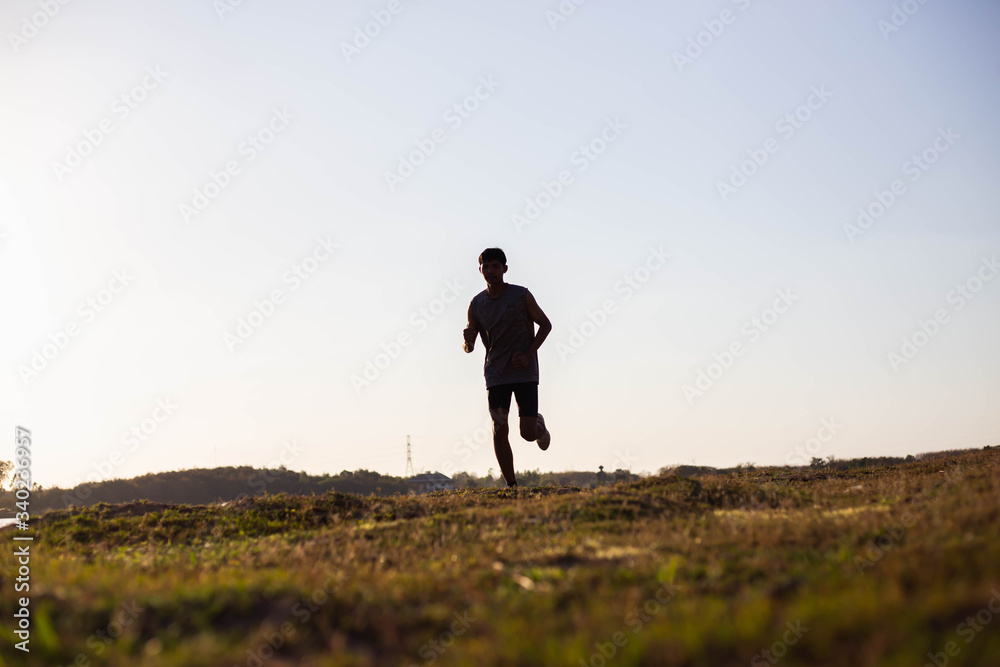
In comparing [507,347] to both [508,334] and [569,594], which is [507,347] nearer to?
[508,334]

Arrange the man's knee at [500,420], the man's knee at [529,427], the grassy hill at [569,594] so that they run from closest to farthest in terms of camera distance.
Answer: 1. the grassy hill at [569,594]
2. the man's knee at [500,420]
3. the man's knee at [529,427]

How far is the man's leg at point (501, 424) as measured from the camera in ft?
34.0

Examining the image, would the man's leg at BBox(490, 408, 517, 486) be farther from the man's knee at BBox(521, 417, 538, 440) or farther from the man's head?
the man's head

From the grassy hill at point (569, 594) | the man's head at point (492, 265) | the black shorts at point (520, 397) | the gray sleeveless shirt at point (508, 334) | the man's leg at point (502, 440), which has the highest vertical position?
the man's head at point (492, 265)

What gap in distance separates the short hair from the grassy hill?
4.60 m

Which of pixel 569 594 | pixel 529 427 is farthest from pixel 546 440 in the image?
pixel 569 594

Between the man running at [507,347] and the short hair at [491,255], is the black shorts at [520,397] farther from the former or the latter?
the short hair at [491,255]

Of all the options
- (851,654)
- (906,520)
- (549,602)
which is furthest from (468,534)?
(851,654)

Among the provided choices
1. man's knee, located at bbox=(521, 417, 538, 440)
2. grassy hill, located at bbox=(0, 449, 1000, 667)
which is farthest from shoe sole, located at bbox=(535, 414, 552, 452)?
grassy hill, located at bbox=(0, 449, 1000, 667)

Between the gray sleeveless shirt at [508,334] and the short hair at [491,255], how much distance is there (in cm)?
42

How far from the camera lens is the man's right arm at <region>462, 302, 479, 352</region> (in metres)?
10.8

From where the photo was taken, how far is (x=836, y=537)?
4.85 metres

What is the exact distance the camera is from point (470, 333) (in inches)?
425

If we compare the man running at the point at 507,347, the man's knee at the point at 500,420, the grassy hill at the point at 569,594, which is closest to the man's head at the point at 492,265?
the man running at the point at 507,347
